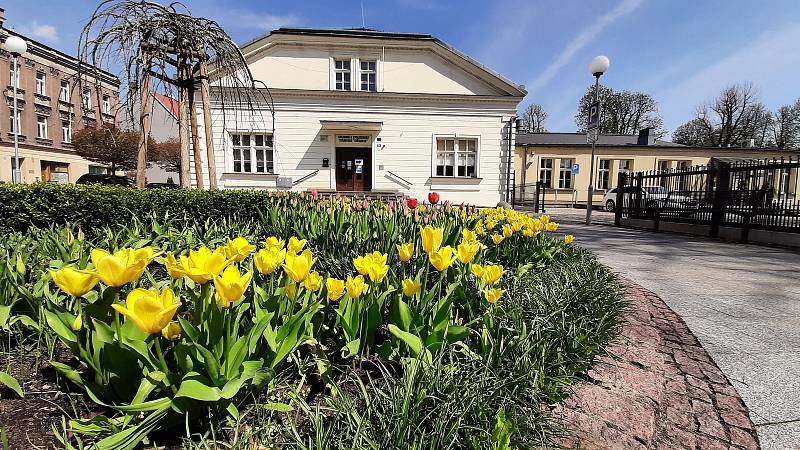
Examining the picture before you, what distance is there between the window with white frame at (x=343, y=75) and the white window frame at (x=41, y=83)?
32.8 meters

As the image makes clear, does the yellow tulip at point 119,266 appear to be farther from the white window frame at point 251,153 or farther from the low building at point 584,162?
the low building at point 584,162

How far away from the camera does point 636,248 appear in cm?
789

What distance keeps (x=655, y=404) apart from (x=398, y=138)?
17.2 m

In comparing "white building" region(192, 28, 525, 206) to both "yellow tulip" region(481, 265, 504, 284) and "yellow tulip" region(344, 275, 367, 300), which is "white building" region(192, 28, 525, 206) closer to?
"yellow tulip" region(481, 265, 504, 284)

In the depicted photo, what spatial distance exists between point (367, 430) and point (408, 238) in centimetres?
214

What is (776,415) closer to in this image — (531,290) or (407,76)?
(531,290)

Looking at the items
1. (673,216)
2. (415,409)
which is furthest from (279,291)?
(673,216)

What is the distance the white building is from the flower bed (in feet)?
52.5

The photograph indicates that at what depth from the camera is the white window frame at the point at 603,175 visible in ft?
101

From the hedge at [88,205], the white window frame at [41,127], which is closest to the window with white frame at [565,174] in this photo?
the hedge at [88,205]

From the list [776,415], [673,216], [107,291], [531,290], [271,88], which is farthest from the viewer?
[271,88]

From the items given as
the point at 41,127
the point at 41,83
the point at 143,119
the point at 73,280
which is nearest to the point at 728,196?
the point at 73,280

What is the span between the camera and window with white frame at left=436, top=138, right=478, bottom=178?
61.1 feet

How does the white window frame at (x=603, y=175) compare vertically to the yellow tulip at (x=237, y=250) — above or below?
above
